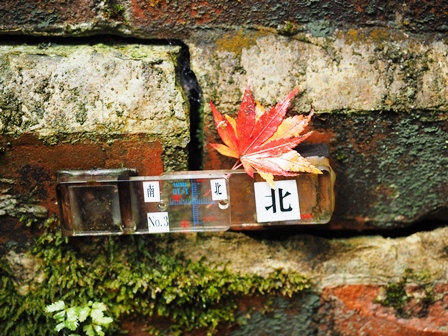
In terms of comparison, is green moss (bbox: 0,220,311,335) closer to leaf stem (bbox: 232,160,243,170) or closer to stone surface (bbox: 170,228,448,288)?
stone surface (bbox: 170,228,448,288)

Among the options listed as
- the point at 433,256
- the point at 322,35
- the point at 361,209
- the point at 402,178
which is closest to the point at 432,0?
the point at 322,35

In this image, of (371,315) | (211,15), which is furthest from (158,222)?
(371,315)

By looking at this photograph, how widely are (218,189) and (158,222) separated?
186 mm

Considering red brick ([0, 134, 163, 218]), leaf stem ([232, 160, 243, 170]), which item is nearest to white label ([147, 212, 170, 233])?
red brick ([0, 134, 163, 218])

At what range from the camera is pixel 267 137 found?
1.19 meters

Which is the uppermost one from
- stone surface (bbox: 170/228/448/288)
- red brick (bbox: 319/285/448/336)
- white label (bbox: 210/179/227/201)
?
white label (bbox: 210/179/227/201)

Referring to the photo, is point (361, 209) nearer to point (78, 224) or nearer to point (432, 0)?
point (432, 0)

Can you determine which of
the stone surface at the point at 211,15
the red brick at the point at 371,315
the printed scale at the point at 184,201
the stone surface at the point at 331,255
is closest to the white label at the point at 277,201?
the printed scale at the point at 184,201

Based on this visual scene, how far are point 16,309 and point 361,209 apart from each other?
3.40ft

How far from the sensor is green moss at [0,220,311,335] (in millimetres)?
1352

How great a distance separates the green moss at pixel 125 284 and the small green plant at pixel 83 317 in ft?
0.14

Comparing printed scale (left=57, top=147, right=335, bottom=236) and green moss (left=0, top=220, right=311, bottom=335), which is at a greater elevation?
printed scale (left=57, top=147, right=335, bottom=236)

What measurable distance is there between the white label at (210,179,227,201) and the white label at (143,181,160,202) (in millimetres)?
144

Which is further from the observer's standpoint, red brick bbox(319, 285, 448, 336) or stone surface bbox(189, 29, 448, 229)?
red brick bbox(319, 285, 448, 336)
